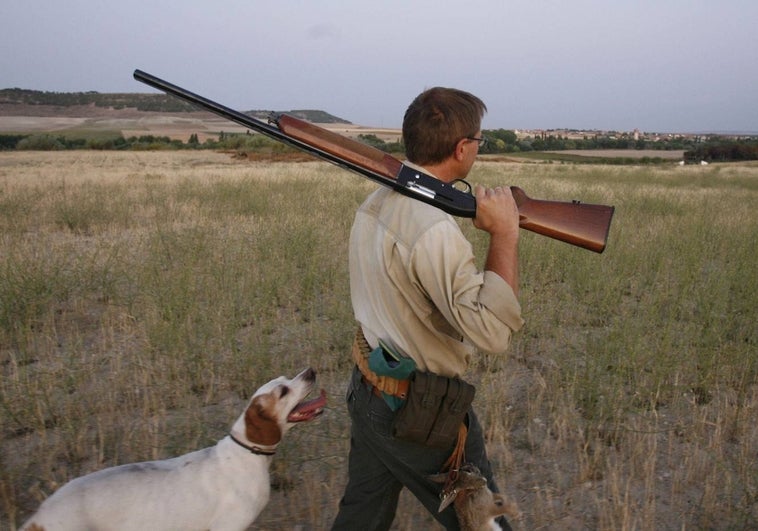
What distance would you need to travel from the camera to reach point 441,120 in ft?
6.25

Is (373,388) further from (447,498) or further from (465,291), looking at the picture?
(465,291)

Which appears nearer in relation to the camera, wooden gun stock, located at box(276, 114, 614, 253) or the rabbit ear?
the rabbit ear

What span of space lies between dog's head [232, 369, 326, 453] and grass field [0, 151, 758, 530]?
2.26 ft

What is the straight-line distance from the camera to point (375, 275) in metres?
2.01

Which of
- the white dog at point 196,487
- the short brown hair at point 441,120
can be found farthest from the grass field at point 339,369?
the short brown hair at point 441,120

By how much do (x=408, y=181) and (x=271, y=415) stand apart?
1171 mm

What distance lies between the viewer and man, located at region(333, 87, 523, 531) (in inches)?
71.2

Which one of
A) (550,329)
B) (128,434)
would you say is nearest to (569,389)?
(550,329)

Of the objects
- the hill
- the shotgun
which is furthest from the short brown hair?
the hill

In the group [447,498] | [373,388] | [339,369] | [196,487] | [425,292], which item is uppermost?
[425,292]

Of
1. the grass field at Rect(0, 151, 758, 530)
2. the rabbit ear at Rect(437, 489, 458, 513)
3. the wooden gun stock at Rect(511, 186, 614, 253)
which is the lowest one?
the grass field at Rect(0, 151, 758, 530)

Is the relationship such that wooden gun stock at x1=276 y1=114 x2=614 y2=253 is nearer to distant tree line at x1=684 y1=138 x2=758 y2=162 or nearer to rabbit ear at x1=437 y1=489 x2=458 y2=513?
rabbit ear at x1=437 y1=489 x2=458 y2=513

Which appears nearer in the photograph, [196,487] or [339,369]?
[196,487]

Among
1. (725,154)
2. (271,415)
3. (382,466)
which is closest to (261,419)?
(271,415)
